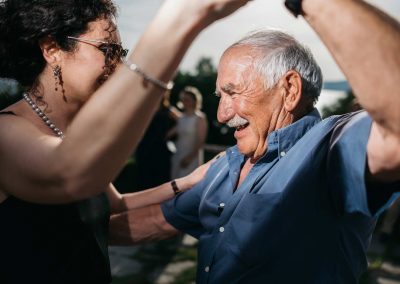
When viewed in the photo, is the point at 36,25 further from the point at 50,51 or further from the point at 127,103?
the point at 127,103

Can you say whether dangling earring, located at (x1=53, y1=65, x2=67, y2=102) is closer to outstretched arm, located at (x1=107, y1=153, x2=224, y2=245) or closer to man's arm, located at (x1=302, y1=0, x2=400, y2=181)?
outstretched arm, located at (x1=107, y1=153, x2=224, y2=245)

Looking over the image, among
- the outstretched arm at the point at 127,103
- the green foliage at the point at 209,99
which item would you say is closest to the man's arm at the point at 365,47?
the outstretched arm at the point at 127,103

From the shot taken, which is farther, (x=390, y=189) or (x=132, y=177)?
(x=132, y=177)

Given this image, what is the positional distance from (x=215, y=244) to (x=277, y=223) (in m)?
0.40

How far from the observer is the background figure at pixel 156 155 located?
672 cm

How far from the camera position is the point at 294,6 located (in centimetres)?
100

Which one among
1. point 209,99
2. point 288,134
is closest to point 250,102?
point 288,134

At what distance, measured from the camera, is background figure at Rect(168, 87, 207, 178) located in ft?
22.8

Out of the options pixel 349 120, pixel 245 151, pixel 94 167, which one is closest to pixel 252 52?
pixel 245 151

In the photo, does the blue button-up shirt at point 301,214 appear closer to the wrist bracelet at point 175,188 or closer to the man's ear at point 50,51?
the wrist bracelet at point 175,188

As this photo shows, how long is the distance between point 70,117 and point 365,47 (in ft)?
4.38

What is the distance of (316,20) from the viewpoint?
0.95m

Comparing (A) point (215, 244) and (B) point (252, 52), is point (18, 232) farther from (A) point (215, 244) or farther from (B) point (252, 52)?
(B) point (252, 52)

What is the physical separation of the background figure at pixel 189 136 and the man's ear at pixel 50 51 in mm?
5250
